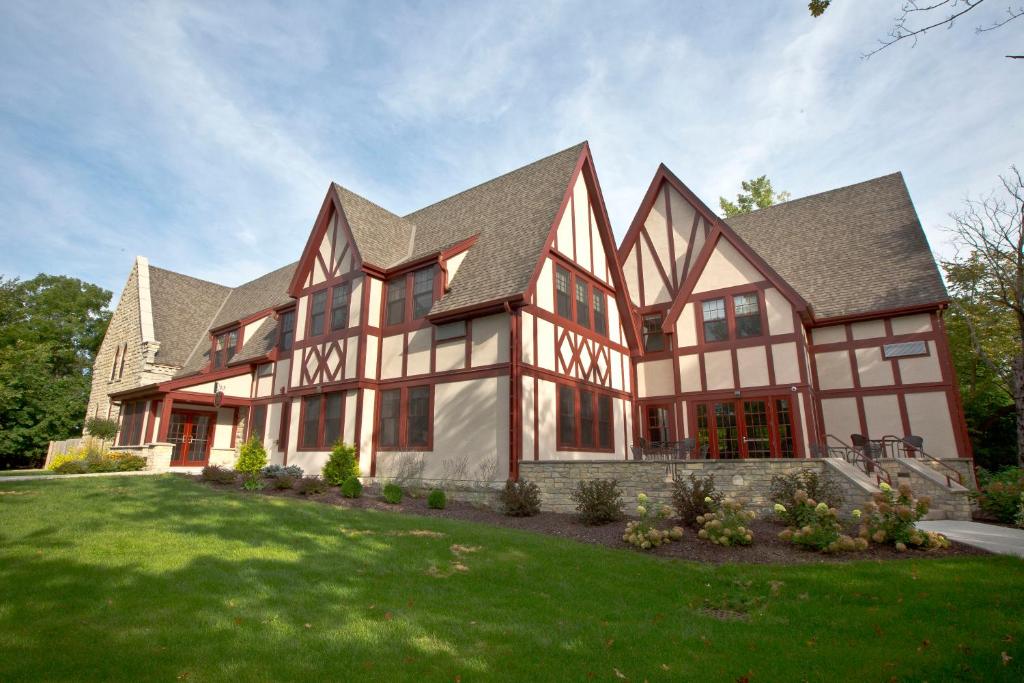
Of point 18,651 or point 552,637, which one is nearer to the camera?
point 18,651

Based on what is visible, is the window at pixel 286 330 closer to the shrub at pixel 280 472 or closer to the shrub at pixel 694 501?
the shrub at pixel 280 472

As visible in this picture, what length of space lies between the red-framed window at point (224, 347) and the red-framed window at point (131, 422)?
3.47 meters

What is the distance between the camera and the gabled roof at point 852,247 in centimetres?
1920

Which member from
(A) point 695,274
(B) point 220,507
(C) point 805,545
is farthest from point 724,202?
(B) point 220,507

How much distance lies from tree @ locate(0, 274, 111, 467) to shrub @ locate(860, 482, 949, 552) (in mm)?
33017

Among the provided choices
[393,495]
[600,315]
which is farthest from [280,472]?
[600,315]

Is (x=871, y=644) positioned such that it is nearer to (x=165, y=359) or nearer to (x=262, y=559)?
(x=262, y=559)

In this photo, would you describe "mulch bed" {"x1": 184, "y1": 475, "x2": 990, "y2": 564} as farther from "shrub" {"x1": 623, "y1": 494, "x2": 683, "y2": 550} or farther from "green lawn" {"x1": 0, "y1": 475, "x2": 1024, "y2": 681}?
"green lawn" {"x1": 0, "y1": 475, "x2": 1024, "y2": 681}

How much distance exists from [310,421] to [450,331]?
6.23m

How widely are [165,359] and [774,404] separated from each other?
27.1 metres

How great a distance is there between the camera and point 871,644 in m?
5.47

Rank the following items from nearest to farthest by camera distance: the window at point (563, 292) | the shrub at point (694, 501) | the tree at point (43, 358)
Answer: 1. the shrub at point (694, 501)
2. the window at point (563, 292)
3. the tree at point (43, 358)

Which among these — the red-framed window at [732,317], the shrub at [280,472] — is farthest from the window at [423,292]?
the red-framed window at [732,317]

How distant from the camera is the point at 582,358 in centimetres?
1823
